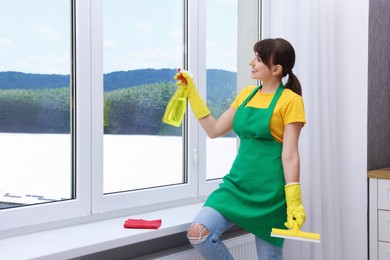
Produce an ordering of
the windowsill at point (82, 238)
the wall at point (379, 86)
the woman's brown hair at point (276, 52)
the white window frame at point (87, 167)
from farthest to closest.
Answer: the wall at point (379, 86) → the woman's brown hair at point (276, 52) → the white window frame at point (87, 167) → the windowsill at point (82, 238)

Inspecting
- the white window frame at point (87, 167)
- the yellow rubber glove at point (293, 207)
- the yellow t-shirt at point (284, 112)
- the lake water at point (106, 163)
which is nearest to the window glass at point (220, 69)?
the lake water at point (106, 163)

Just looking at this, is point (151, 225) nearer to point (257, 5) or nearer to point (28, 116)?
point (28, 116)

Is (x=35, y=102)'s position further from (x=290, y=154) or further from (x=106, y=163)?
(x=290, y=154)

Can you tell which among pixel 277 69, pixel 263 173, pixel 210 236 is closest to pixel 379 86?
pixel 277 69

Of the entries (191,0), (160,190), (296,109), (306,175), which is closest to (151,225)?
(160,190)

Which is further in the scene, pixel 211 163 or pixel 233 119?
pixel 211 163

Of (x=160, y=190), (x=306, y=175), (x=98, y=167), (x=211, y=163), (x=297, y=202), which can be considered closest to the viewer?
(x=297, y=202)

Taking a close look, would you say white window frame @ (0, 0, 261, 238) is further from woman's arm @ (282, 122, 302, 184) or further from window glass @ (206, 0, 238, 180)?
woman's arm @ (282, 122, 302, 184)

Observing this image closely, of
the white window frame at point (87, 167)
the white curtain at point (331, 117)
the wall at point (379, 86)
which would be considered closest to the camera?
the white window frame at point (87, 167)

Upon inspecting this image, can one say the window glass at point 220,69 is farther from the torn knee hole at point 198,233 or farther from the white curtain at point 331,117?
the torn knee hole at point 198,233

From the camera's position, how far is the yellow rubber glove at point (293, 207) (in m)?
1.78

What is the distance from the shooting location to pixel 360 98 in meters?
2.52

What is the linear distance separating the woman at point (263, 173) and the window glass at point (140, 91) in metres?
0.36

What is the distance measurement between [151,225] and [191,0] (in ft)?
3.69
